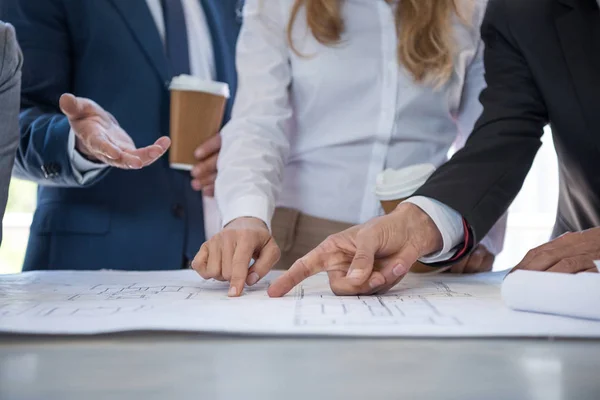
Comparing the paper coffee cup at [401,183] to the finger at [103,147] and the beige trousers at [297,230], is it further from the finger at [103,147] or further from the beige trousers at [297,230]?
the finger at [103,147]

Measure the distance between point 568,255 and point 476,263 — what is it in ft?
1.44

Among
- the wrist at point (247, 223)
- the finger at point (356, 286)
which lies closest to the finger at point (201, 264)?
the wrist at point (247, 223)

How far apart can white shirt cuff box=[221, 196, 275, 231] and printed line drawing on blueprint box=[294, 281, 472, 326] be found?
0.29 meters

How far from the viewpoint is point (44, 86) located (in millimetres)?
1645

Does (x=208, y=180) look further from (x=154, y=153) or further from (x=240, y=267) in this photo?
(x=240, y=267)

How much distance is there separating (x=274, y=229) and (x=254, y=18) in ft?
1.59

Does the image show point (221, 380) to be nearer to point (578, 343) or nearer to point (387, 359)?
point (387, 359)

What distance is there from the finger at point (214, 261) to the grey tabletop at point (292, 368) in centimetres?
39

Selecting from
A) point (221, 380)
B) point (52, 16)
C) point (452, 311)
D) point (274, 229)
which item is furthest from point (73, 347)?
point (52, 16)

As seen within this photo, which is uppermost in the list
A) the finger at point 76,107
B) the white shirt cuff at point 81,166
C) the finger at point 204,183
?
the finger at point 76,107

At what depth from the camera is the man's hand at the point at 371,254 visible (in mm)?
953

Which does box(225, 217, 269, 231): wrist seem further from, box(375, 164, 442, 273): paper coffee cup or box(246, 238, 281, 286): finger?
box(375, 164, 442, 273): paper coffee cup

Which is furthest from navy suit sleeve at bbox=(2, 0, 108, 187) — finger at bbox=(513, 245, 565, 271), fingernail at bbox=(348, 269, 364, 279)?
finger at bbox=(513, 245, 565, 271)

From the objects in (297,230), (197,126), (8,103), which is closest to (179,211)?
(197,126)
